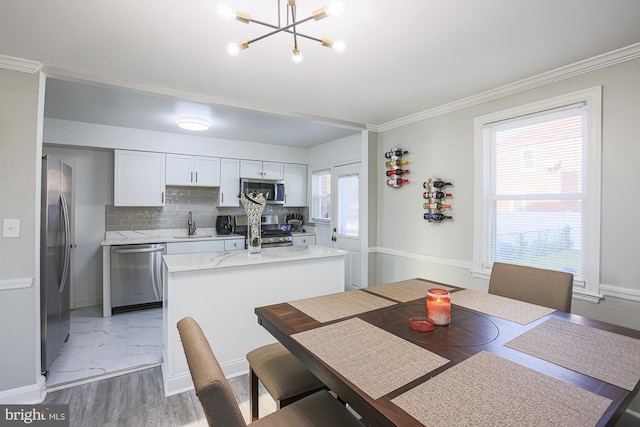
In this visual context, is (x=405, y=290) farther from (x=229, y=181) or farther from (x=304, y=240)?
(x=229, y=181)

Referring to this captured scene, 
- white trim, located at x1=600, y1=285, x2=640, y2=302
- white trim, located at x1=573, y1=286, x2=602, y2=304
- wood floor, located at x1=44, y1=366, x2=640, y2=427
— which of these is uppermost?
white trim, located at x1=600, y1=285, x2=640, y2=302

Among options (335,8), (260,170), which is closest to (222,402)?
(335,8)

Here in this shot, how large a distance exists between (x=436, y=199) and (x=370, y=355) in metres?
2.42

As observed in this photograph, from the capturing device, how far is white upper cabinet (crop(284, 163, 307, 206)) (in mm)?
5319

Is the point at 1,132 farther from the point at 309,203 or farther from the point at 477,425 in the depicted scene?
the point at 309,203

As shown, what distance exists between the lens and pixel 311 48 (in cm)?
198

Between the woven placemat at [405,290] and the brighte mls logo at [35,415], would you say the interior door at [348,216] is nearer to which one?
the woven placemat at [405,290]

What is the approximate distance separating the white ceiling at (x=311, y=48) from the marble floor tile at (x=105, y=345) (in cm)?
230

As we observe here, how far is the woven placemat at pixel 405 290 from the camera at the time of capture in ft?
5.83

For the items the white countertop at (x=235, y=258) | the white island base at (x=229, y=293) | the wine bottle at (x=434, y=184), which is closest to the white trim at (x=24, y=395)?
the white island base at (x=229, y=293)

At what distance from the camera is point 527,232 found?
99.8 inches

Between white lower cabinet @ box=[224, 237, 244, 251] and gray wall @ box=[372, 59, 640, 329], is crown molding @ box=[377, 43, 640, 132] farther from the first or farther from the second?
→ white lower cabinet @ box=[224, 237, 244, 251]

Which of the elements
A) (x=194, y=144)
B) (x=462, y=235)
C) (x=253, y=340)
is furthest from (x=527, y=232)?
(x=194, y=144)

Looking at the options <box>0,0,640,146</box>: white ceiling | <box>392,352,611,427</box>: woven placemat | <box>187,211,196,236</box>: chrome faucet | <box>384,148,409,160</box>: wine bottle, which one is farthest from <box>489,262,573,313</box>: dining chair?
<box>187,211,196,236</box>: chrome faucet
